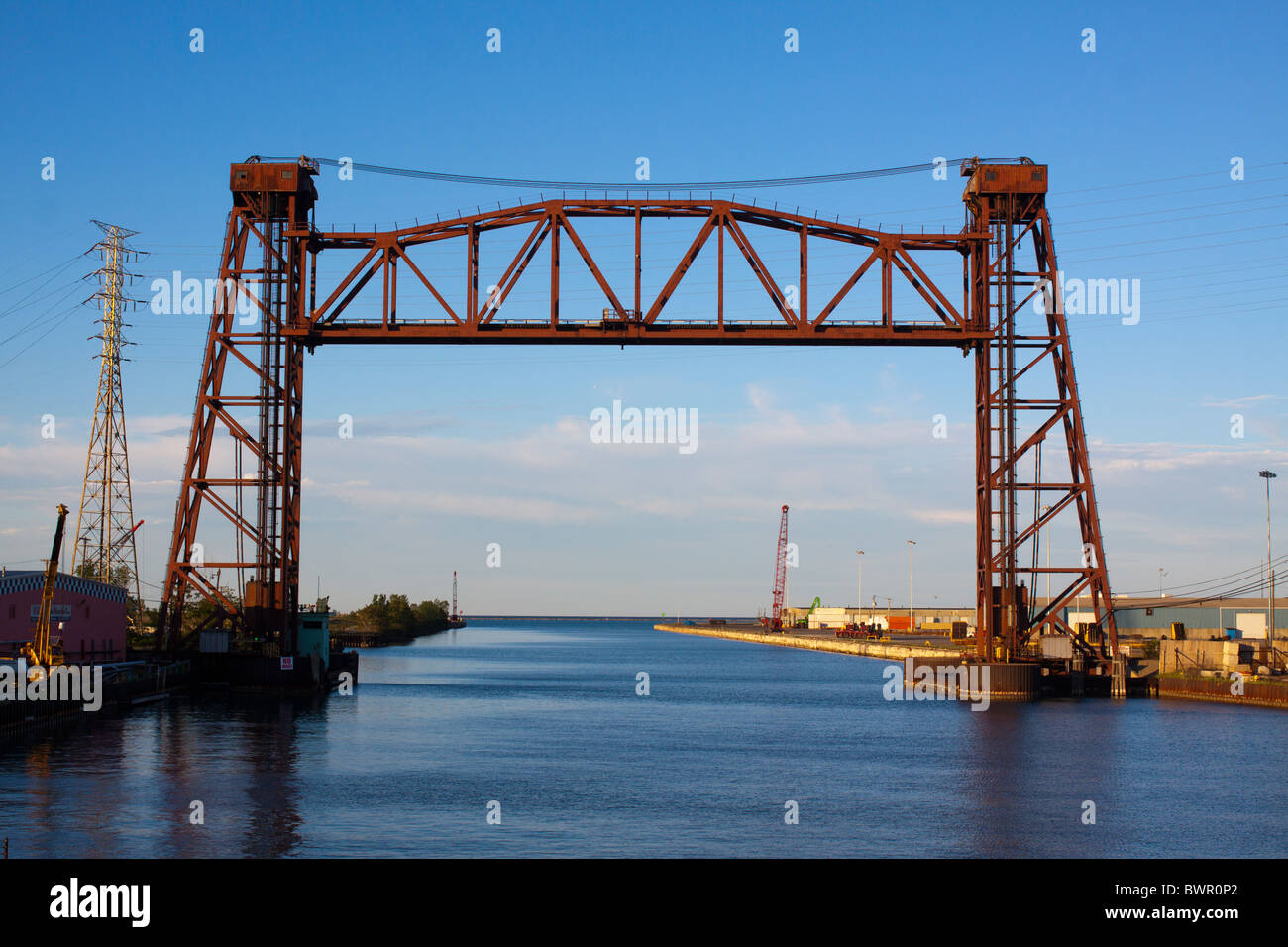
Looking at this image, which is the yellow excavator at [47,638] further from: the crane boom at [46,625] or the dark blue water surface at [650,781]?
the dark blue water surface at [650,781]

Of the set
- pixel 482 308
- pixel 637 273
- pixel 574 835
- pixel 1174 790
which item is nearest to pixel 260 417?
pixel 482 308

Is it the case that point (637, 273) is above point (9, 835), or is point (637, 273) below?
above

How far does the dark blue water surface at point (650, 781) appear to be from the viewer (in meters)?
29.3

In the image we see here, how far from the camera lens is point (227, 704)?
63031 millimetres

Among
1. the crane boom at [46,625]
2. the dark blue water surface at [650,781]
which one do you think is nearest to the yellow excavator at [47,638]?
the crane boom at [46,625]

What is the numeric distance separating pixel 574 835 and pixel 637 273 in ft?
114

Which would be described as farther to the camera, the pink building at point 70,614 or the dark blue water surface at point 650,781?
the pink building at point 70,614

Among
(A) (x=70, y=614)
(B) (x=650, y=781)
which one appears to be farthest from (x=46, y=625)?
Result: (B) (x=650, y=781)

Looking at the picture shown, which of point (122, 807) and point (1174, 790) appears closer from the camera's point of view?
point (122, 807)

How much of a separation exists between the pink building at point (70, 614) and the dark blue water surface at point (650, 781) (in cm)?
565

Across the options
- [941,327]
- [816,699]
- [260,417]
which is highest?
[941,327]

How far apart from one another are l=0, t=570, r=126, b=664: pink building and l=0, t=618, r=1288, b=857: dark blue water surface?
18.5ft
